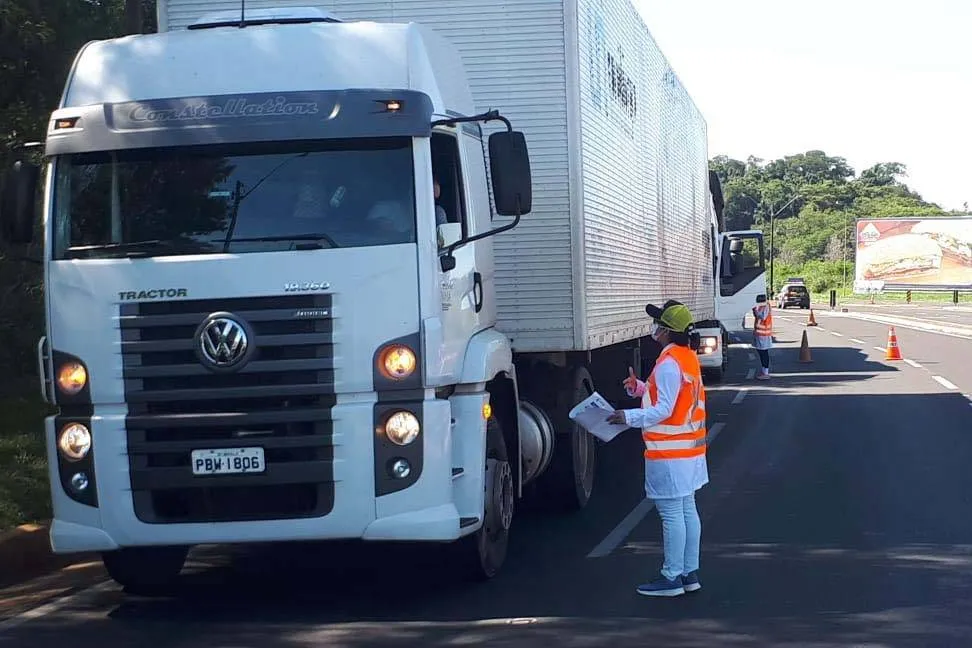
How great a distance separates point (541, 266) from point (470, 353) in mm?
2052

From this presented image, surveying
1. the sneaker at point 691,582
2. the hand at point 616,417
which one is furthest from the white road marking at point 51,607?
the sneaker at point 691,582

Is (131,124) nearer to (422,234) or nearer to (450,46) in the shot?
(422,234)

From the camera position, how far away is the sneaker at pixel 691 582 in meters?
7.78

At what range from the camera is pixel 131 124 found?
7.29m

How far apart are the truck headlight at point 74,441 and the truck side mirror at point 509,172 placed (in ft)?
8.34

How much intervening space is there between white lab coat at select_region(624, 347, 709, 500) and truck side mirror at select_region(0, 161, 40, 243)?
3.61 m

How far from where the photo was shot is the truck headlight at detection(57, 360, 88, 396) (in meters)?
7.12

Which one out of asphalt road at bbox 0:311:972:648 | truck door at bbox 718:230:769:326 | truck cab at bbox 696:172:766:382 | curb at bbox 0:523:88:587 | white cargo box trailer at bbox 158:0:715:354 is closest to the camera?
asphalt road at bbox 0:311:972:648

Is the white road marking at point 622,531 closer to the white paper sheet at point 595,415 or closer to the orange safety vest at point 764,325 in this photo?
the white paper sheet at point 595,415

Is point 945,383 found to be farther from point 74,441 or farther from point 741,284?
point 74,441

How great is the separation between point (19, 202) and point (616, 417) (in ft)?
12.1

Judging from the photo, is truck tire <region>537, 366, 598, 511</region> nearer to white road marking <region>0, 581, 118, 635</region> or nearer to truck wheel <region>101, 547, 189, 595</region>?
truck wheel <region>101, 547, 189, 595</region>

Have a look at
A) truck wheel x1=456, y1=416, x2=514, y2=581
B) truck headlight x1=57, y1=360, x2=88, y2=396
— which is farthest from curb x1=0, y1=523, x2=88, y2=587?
truck wheel x1=456, y1=416, x2=514, y2=581

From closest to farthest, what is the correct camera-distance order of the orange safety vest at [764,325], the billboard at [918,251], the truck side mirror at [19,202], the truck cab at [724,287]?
the truck side mirror at [19,202], the truck cab at [724,287], the orange safety vest at [764,325], the billboard at [918,251]
